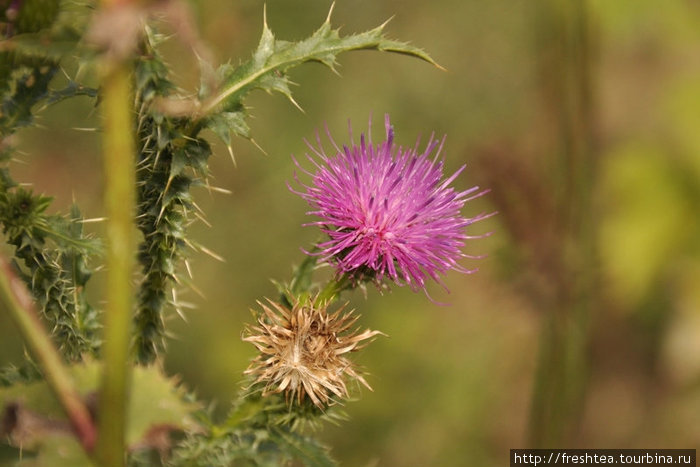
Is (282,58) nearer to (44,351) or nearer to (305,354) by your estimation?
(305,354)

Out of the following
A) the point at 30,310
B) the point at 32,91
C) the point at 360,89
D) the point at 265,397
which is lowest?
the point at 30,310

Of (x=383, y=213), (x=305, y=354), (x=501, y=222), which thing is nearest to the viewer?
(x=305, y=354)

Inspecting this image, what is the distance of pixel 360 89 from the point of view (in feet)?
20.1

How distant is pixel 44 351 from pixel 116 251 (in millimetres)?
230

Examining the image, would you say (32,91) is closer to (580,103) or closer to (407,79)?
(580,103)

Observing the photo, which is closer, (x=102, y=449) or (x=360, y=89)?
(x=102, y=449)

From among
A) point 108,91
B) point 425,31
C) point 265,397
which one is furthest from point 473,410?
point 108,91

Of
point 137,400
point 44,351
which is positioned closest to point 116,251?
point 44,351

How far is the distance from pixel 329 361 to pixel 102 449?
2.53 feet

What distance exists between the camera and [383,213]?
2.13m

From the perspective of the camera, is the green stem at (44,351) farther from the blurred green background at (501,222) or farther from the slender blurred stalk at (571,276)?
the slender blurred stalk at (571,276)

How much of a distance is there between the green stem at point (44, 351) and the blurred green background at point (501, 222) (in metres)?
2.53

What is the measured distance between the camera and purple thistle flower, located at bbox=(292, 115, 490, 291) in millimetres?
2131

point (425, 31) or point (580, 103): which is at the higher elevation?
point (425, 31)
